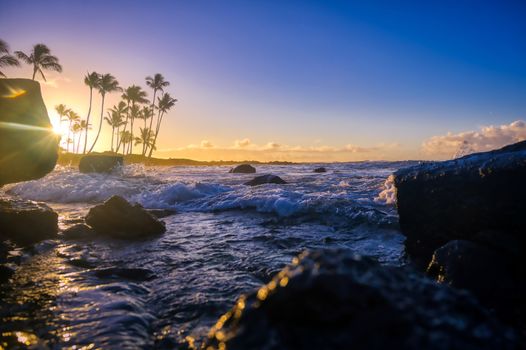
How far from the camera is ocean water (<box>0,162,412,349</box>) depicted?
2242 mm

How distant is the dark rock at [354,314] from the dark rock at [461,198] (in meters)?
2.19

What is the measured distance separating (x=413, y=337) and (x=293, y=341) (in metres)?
0.47

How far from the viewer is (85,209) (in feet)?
27.4

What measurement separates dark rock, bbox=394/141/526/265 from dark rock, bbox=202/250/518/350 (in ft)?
7.19

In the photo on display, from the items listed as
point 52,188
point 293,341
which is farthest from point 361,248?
point 52,188

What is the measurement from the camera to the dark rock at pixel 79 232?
16.8 ft

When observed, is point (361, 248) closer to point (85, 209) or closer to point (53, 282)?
point (53, 282)

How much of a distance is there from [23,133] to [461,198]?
23.2ft

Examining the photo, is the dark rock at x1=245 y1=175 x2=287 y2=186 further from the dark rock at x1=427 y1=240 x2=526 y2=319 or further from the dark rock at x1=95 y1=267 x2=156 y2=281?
the dark rock at x1=427 y1=240 x2=526 y2=319

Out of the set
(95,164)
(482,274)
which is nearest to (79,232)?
(482,274)

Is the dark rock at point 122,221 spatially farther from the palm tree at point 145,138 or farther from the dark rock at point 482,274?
the palm tree at point 145,138

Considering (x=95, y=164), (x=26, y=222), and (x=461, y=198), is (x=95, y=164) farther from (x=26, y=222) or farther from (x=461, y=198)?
(x=461, y=198)

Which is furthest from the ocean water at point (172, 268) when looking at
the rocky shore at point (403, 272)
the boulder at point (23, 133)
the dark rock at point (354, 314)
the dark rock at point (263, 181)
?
the dark rock at point (263, 181)

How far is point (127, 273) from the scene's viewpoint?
3.41 meters
